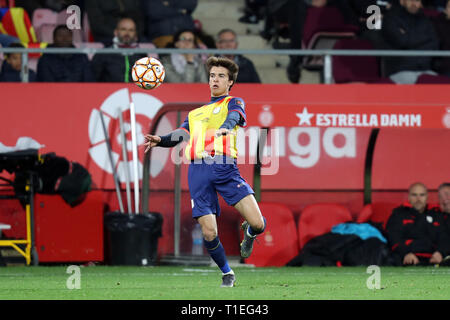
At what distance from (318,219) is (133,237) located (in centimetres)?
253

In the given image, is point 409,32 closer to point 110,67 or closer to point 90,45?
point 110,67

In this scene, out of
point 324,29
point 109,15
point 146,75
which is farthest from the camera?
point 109,15

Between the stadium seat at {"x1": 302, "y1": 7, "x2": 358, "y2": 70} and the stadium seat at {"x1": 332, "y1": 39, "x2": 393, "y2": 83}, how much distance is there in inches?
12.4

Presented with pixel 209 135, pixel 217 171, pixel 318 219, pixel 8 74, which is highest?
pixel 8 74

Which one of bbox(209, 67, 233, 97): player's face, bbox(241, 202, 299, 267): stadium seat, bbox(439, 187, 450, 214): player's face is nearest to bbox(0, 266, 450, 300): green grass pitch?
bbox(241, 202, 299, 267): stadium seat

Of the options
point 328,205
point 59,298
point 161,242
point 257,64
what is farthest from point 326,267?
point 59,298

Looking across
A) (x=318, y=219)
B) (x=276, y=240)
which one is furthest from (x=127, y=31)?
(x=318, y=219)

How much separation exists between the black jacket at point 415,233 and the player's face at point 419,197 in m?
0.06

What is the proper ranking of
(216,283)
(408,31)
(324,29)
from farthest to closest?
(324,29), (408,31), (216,283)

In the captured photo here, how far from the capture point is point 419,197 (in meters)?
11.9

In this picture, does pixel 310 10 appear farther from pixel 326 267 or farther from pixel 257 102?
pixel 326 267

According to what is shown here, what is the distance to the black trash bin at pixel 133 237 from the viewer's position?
38.2 ft

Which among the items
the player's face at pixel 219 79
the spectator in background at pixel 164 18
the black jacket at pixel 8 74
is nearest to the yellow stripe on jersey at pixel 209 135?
the player's face at pixel 219 79

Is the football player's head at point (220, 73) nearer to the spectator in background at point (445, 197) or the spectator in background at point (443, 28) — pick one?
the spectator in background at point (445, 197)
